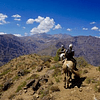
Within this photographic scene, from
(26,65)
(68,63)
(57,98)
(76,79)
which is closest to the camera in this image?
(57,98)

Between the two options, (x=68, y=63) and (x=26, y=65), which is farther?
(x=26, y=65)

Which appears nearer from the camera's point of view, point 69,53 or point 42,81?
point 69,53

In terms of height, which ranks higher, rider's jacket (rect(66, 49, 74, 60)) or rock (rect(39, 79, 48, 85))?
rider's jacket (rect(66, 49, 74, 60))

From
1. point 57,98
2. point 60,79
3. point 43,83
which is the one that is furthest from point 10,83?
point 57,98

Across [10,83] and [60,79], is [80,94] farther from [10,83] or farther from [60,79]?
[10,83]

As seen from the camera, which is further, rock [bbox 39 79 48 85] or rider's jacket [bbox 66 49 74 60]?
rock [bbox 39 79 48 85]

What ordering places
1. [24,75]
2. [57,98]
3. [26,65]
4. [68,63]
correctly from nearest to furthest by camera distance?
[57,98] < [68,63] < [24,75] < [26,65]

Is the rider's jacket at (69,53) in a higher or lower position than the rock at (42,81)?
higher

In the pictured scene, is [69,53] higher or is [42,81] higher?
[69,53]

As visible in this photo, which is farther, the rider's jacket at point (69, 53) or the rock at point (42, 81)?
the rock at point (42, 81)

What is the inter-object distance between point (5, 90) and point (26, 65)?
24.6 ft

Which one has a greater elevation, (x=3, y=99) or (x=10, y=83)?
(x=10, y=83)

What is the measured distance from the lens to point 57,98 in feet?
26.4

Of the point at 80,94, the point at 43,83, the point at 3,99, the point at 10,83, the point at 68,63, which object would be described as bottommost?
the point at 3,99
